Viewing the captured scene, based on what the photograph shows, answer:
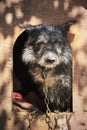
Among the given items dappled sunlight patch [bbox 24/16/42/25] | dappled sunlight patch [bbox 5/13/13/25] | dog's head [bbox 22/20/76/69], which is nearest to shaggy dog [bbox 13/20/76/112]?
dog's head [bbox 22/20/76/69]

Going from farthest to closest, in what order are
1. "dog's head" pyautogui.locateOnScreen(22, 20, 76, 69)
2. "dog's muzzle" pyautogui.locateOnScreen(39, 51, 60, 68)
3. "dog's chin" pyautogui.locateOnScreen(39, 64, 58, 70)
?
1. "dog's chin" pyautogui.locateOnScreen(39, 64, 58, 70)
2. "dog's head" pyautogui.locateOnScreen(22, 20, 76, 69)
3. "dog's muzzle" pyautogui.locateOnScreen(39, 51, 60, 68)

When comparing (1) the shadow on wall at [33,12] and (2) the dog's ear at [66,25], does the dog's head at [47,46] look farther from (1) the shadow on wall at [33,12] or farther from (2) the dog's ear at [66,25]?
(1) the shadow on wall at [33,12]

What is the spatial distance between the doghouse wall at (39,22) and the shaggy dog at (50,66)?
72cm

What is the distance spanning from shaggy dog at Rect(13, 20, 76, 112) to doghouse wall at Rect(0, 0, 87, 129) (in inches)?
28.2

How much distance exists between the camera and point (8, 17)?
25.1 ft

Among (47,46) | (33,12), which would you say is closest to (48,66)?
(47,46)

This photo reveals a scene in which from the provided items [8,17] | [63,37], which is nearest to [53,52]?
[63,37]

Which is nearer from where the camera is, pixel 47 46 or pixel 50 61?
pixel 50 61

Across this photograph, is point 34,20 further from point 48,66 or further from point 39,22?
point 48,66

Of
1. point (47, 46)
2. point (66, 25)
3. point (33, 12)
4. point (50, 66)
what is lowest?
point (50, 66)

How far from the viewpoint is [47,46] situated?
850 centimetres

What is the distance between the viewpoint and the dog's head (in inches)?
328

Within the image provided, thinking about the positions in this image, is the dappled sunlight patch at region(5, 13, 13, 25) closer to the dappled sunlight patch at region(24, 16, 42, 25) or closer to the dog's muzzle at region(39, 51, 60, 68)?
the dappled sunlight patch at region(24, 16, 42, 25)

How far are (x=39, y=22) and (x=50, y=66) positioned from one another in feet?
3.37
